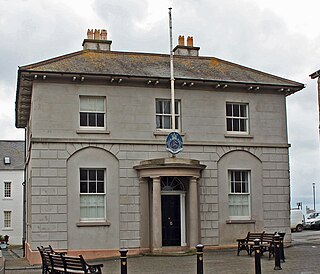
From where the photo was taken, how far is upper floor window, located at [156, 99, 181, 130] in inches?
1097

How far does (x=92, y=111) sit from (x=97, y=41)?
4.79 metres

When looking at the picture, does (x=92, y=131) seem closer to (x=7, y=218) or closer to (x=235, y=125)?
(x=235, y=125)

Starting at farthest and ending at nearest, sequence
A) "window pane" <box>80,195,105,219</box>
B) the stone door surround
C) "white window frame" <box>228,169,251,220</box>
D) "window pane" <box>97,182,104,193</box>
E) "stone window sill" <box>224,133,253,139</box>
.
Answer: "stone window sill" <box>224,133,253,139</box> < "white window frame" <box>228,169,251,220</box> < "window pane" <box>97,182,104,193</box> < "window pane" <box>80,195,105,219</box> < the stone door surround

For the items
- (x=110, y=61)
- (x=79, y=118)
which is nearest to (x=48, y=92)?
(x=79, y=118)

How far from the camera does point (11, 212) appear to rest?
218ft

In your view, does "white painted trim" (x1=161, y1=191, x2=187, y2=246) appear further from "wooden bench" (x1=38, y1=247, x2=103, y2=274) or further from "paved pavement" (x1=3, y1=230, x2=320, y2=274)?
"wooden bench" (x1=38, y1=247, x2=103, y2=274)

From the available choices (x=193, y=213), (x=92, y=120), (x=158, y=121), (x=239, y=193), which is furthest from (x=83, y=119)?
(x=239, y=193)

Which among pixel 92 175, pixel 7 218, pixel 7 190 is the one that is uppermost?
pixel 7 190

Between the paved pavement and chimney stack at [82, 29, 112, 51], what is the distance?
10.2 metres

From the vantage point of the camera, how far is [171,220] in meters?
27.3

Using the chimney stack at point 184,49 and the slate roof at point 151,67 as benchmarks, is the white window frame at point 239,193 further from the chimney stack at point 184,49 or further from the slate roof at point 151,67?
the chimney stack at point 184,49

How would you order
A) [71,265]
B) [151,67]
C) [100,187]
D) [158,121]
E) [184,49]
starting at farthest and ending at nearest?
[184,49] < [151,67] < [158,121] < [100,187] < [71,265]

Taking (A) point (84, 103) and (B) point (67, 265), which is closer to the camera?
(B) point (67, 265)

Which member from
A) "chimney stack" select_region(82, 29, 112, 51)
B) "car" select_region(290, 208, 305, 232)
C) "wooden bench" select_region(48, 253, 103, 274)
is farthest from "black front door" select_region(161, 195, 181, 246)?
"car" select_region(290, 208, 305, 232)
